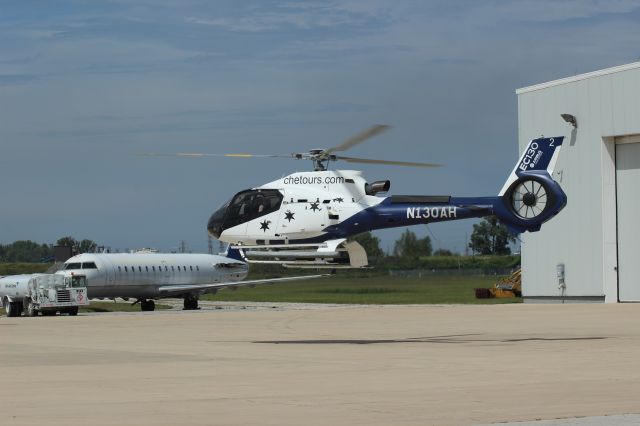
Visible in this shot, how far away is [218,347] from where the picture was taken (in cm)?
2784

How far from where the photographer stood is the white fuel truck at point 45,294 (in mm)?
56469

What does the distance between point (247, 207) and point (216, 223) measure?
1048mm

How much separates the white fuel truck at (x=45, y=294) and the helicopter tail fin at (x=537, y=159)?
3057cm

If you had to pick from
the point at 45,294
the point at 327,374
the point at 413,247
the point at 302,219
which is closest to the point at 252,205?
the point at 302,219

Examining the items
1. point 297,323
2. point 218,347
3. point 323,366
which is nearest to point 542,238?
point 297,323

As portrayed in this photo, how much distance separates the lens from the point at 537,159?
31.5 meters

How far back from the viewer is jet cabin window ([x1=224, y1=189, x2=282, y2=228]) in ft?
96.5

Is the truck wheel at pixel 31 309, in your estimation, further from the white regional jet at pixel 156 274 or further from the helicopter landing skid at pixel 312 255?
the helicopter landing skid at pixel 312 255

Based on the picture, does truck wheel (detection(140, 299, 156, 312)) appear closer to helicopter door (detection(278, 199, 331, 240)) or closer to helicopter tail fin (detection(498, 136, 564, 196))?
helicopter tail fin (detection(498, 136, 564, 196))

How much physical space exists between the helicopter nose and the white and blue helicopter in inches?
1.5

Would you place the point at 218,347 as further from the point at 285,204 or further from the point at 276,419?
the point at 276,419

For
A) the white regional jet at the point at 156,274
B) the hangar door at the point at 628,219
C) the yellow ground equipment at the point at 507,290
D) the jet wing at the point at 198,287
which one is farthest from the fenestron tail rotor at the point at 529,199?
the yellow ground equipment at the point at 507,290

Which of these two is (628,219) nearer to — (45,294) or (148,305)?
(45,294)

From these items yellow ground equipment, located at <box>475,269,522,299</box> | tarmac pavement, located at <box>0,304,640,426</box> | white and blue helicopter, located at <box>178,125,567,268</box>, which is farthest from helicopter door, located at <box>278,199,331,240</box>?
yellow ground equipment, located at <box>475,269,522,299</box>
